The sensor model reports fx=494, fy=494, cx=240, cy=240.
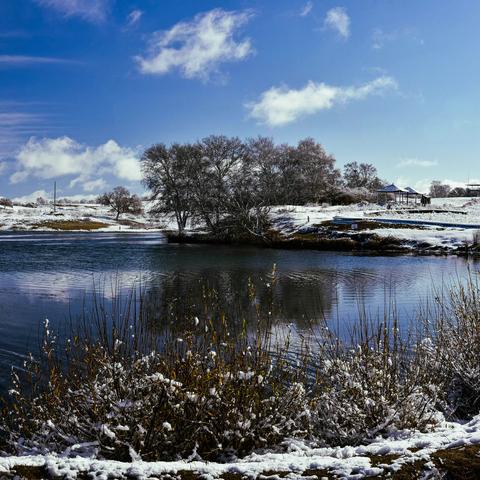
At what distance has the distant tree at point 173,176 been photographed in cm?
5433

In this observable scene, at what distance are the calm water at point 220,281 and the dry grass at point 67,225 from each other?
56.0 metres

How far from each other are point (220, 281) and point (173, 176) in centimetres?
3641

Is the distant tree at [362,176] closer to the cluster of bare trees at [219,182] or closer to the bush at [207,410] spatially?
the cluster of bare trees at [219,182]

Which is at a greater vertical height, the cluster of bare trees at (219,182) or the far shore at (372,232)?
the cluster of bare trees at (219,182)

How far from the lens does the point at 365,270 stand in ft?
85.4

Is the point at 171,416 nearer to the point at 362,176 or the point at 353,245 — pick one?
the point at 353,245

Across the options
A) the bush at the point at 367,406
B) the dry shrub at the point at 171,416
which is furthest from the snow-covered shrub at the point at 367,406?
the dry shrub at the point at 171,416

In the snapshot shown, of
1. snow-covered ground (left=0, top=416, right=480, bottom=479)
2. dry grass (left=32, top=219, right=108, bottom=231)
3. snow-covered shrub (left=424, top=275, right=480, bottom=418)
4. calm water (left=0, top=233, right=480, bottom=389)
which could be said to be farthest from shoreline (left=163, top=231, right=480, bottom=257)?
dry grass (left=32, top=219, right=108, bottom=231)

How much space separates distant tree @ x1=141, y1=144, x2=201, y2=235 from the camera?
178ft

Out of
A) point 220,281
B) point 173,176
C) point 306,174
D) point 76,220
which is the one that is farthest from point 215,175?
point 76,220

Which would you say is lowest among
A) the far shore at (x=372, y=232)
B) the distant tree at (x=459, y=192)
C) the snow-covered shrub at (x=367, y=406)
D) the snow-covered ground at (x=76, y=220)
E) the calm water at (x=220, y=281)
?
the calm water at (x=220, y=281)

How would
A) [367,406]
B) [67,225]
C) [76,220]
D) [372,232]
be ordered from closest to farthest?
[367,406] < [372,232] < [67,225] < [76,220]

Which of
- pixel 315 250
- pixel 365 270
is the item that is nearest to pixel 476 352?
pixel 365 270

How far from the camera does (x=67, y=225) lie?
93188 millimetres
